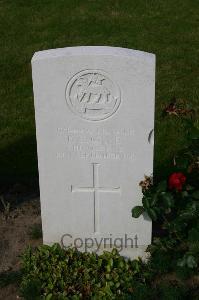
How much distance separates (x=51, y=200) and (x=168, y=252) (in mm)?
1105

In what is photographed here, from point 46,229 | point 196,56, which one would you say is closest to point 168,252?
point 46,229

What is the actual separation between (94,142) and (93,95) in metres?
0.40

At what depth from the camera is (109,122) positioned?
4562mm

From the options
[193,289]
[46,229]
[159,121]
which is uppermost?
[159,121]

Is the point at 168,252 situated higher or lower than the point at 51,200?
lower

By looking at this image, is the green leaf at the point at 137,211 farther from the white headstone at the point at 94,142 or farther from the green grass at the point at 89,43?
the green grass at the point at 89,43

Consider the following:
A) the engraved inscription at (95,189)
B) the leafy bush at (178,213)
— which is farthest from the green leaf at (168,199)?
the engraved inscription at (95,189)

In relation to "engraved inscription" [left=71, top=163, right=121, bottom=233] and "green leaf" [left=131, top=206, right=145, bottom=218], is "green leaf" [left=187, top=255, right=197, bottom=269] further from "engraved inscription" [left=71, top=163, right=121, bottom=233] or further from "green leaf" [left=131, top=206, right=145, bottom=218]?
"engraved inscription" [left=71, top=163, right=121, bottom=233]

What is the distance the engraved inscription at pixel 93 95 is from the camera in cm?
442

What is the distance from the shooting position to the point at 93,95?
14.7ft

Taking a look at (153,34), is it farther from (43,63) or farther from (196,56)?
(43,63)

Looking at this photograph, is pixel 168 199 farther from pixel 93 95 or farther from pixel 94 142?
pixel 93 95

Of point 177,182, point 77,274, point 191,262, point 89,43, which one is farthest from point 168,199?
point 89,43

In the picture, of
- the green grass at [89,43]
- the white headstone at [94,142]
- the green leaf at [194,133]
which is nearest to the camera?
the white headstone at [94,142]
